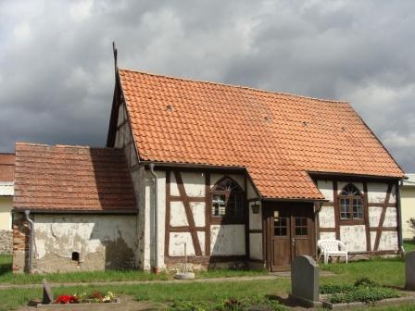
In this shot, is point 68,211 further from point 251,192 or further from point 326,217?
point 326,217

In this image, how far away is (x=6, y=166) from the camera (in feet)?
144

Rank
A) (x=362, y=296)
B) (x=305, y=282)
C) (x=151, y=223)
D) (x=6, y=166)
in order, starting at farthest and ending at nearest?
(x=6, y=166)
(x=151, y=223)
(x=305, y=282)
(x=362, y=296)

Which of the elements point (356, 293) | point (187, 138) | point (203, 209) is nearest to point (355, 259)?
point (203, 209)

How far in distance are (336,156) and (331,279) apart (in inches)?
297

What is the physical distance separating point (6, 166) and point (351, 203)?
32983mm

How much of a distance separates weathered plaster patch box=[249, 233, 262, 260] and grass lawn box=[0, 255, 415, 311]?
2.95 ft

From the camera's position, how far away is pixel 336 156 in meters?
21.1

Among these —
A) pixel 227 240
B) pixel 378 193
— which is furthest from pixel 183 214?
pixel 378 193

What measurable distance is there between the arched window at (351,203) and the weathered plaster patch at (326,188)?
0.51 m

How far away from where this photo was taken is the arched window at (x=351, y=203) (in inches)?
804

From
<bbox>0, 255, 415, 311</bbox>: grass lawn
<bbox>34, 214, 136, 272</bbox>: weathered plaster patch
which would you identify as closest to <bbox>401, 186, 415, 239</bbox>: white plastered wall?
<bbox>0, 255, 415, 311</bbox>: grass lawn

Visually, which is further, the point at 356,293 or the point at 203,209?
the point at 203,209

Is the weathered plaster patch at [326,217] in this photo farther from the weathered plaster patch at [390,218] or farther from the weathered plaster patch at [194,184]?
the weathered plaster patch at [194,184]

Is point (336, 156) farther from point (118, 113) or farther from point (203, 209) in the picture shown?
point (118, 113)
